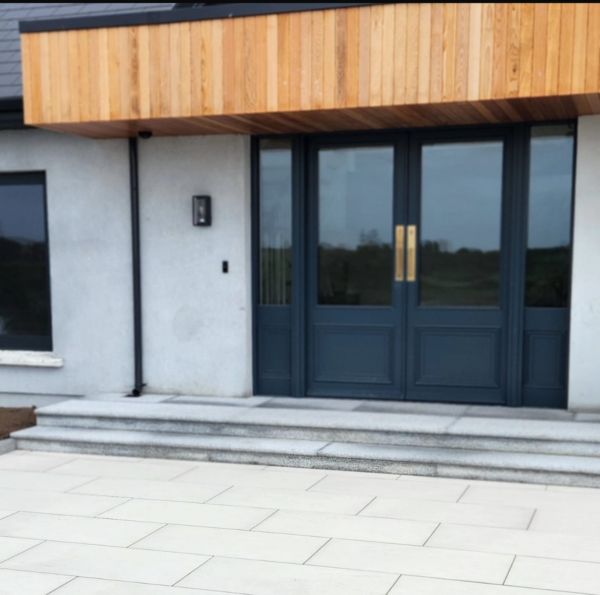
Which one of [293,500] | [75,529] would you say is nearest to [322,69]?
[293,500]

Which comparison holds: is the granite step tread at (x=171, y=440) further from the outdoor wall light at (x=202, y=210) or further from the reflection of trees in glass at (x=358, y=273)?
the outdoor wall light at (x=202, y=210)

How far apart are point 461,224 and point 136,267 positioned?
2.97m

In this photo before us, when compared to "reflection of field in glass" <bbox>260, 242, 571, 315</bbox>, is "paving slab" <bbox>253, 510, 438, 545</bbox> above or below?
below

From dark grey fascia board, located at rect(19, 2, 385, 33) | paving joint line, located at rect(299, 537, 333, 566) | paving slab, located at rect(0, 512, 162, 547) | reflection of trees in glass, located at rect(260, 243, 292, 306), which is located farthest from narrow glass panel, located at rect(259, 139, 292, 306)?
paving joint line, located at rect(299, 537, 333, 566)

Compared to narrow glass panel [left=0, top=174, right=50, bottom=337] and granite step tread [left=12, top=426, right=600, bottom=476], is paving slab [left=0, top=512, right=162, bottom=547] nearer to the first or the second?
granite step tread [left=12, top=426, right=600, bottom=476]

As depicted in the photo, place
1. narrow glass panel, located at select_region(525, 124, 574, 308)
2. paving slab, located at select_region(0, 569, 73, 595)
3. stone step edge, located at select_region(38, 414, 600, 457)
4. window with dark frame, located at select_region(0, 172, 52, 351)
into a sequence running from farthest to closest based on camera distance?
window with dark frame, located at select_region(0, 172, 52, 351) → narrow glass panel, located at select_region(525, 124, 574, 308) → stone step edge, located at select_region(38, 414, 600, 457) → paving slab, located at select_region(0, 569, 73, 595)

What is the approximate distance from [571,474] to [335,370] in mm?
2551

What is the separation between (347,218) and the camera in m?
7.49

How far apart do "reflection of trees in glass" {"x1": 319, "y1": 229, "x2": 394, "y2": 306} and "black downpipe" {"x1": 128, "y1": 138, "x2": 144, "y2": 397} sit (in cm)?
169

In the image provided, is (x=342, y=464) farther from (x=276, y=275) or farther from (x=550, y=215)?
(x=550, y=215)

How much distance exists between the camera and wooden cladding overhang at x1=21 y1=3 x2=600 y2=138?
5.69 m

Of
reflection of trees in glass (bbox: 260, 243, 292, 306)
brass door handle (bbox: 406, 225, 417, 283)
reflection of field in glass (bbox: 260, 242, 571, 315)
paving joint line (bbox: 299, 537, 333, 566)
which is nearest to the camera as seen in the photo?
paving joint line (bbox: 299, 537, 333, 566)

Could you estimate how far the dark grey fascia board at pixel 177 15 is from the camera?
6148 millimetres

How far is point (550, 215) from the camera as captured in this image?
6.93 m
